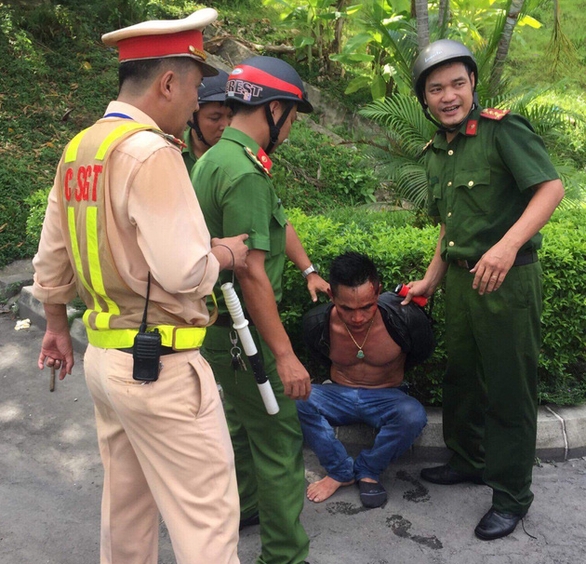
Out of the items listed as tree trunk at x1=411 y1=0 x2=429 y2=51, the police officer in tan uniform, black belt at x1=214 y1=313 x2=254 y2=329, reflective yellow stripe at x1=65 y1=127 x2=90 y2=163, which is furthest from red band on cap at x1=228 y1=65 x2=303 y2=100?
tree trunk at x1=411 y1=0 x2=429 y2=51

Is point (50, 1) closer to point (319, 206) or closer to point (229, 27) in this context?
point (229, 27)

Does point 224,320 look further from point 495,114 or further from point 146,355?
point 495,114

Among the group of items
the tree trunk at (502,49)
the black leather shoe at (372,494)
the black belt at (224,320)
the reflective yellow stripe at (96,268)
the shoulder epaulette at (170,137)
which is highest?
the tree trunk at (502,49)

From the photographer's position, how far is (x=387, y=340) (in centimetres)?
366

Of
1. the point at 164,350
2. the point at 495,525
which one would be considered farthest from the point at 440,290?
the point at 164,350

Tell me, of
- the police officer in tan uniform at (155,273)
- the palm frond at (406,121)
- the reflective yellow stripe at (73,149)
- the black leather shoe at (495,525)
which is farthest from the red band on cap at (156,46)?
the palm frond at (406,121)

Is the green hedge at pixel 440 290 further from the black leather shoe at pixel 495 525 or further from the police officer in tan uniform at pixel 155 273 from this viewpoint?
the police officer in tan uniform at pixel 155 273

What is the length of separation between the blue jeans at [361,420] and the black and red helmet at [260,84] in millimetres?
1645

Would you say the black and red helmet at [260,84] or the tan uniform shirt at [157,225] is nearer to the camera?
the tan uniform shirt at [157,225]

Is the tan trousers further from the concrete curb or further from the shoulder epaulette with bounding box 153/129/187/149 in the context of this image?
the concrete curb

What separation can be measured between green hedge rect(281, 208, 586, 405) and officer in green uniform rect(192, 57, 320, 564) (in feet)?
4.43

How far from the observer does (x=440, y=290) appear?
4.10 metres

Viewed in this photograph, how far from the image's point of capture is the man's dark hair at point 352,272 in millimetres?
3459

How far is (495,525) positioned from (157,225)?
2.20 m
